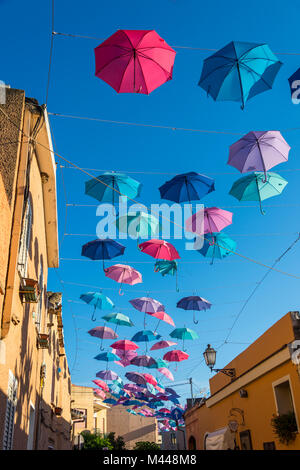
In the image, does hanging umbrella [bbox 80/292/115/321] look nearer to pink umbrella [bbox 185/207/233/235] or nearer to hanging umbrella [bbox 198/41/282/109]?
pink umbrella [bbox 185/207/233/235]

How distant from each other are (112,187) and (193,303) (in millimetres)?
7267

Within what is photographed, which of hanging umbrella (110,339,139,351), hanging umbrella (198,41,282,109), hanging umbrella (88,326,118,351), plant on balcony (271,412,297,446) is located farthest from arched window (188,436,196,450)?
hanging umbrella (198,41,282,109)

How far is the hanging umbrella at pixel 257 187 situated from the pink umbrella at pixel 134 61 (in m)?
3.60

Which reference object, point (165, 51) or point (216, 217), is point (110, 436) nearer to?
point (216, 217)

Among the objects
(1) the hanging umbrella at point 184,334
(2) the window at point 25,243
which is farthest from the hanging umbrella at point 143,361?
(2) the window at point 25,243

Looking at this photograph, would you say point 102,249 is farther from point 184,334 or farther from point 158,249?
point 184,334

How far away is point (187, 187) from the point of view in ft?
34.0

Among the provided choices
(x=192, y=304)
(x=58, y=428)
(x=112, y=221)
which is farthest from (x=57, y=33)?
(x=58, y=428)

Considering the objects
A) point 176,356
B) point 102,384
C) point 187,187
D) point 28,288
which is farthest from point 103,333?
point 102,384

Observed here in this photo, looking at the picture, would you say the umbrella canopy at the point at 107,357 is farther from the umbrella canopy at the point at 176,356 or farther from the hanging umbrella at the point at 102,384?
the hanging umbrella at the point at 102,384

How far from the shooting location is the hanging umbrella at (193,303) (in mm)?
15828

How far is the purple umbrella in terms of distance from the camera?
29.6ft

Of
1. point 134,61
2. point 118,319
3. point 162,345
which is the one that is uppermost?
point 134,61

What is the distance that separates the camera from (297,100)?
7695 mm
